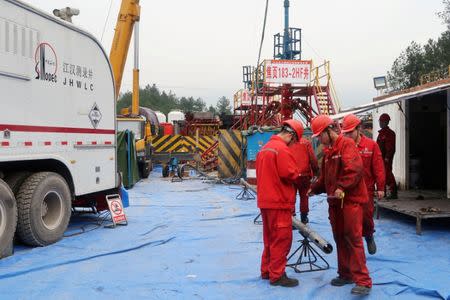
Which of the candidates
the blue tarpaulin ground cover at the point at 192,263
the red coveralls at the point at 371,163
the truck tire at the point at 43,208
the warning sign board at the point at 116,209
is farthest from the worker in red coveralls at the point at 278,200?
the warning sign board at the point at 116,209

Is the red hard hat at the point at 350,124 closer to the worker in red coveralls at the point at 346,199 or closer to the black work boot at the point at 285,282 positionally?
the worker in red coveralls at the point at 346,199

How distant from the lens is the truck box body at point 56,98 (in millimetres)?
6301

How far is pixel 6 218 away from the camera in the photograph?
6312 millimetres

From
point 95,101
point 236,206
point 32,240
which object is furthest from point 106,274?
point 236,206

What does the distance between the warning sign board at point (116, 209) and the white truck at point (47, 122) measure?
35 cm

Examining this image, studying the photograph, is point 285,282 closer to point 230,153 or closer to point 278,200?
point 278,200

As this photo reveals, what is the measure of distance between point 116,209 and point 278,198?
4450 mm

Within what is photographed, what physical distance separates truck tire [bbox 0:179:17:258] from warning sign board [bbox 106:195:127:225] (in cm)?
235

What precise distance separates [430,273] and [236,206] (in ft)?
18.6

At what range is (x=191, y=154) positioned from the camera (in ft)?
60.7

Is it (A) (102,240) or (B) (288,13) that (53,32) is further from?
(B) (288,13)

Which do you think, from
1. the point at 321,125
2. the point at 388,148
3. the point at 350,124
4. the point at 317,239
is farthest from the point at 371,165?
the point at 388,148

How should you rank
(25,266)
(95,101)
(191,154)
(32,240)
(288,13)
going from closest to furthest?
(25,266)
(32,240)
(95,101)
(191,154)
(288,13)

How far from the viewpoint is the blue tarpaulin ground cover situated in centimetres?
503
